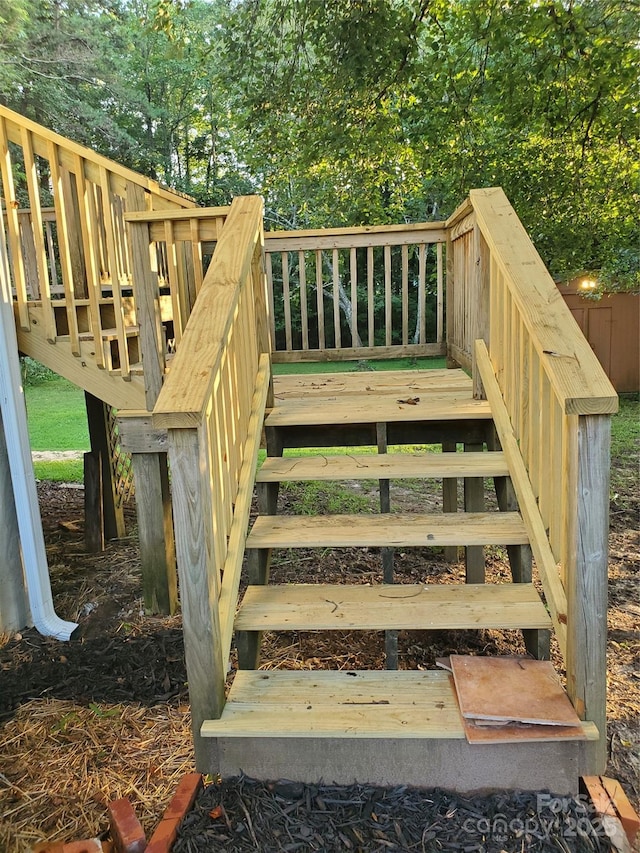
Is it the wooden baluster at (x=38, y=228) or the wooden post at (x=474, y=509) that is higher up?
the wooden baluster at (x=38, y=228)

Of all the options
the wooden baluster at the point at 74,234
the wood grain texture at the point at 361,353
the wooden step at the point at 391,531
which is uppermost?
the wooden baluster at the point at 74,234

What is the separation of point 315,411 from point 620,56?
477cm

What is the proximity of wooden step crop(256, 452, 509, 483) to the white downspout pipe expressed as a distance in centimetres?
149

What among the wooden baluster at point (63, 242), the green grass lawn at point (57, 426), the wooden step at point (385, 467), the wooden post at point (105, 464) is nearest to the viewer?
the wooden step at point (385, 467)

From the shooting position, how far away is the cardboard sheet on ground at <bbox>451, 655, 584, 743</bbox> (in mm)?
1811

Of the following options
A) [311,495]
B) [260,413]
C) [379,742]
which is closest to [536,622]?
[379,742]

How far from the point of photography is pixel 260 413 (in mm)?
3070

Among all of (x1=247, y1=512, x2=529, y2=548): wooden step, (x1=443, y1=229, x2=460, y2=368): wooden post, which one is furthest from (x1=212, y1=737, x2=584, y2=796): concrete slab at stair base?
(x1=443, y1=229, x2=460, y2=368): wooden post

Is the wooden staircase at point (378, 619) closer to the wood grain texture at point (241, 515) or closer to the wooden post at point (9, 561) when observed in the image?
the wood grain texture at point (241, 515)

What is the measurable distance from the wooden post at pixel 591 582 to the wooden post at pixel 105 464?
161 inches

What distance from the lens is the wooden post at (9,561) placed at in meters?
3.54

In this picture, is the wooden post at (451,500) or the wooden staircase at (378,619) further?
the wooden post at (451,500)

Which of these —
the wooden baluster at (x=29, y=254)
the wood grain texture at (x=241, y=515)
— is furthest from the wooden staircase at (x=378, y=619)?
the wooden baluster at (x=29, y=254)

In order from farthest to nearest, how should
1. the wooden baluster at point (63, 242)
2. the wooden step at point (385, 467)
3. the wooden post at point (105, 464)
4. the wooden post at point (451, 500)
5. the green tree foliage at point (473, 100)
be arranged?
the green tree foliage at point (473, 100) → the wooden post at point (105, 464) → the wooden post at point (451, 500) → the wooden baluster at point (63, 242) → the wooden step at point (385, 467)
